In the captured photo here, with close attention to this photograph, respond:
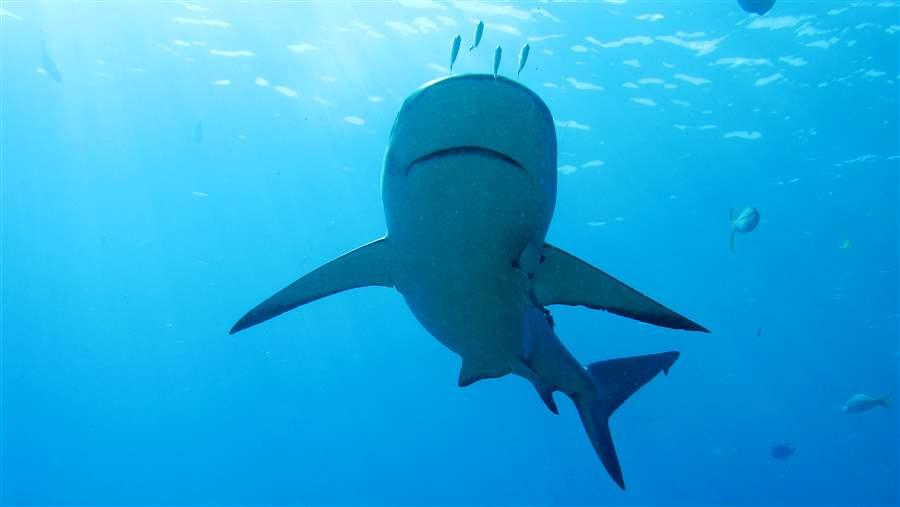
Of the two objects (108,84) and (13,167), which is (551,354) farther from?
(13,167)

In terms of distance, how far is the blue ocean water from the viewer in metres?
16.0

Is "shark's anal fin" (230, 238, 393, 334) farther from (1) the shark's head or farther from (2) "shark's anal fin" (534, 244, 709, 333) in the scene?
(1) the shark's head

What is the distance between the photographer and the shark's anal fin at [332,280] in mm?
4820

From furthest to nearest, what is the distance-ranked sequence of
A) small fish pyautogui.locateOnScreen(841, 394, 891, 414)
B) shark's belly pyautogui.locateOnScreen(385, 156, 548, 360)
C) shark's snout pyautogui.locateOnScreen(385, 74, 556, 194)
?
small fish pyautogui.locateOnScreen(841, 394, 891, 414) → shark's belly pyautogui.locateOnScreen(385, 156, 548, 360) → shark's snout pyautogui.locateOnScreen(385, 74, 556, 194)

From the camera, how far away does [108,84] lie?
19.3 meters

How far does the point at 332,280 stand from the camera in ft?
16.7

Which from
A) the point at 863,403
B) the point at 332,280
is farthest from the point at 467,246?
the point at 863,403

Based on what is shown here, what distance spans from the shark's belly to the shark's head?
0.02m

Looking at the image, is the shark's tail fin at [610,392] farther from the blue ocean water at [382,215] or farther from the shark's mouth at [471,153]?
the blue ocean water at [382,215]

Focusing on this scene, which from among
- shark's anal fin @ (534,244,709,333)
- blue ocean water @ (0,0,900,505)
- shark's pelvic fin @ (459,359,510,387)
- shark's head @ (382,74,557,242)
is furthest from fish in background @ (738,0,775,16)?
shark's head @ (382,74,557,242)

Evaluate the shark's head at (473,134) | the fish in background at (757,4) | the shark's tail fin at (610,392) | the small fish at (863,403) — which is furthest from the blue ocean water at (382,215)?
the shark's head at (473,134)

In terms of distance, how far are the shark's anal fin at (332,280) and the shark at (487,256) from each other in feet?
0.04

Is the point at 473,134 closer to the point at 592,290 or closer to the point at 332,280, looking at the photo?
the point at 592,290

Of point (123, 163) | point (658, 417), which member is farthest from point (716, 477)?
point (123, 163)
